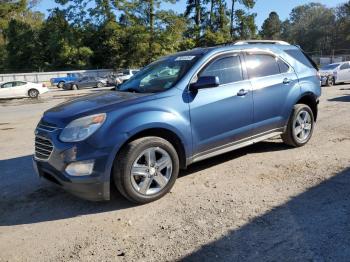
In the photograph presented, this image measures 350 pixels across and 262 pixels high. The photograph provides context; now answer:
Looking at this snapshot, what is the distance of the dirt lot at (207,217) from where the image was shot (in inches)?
140

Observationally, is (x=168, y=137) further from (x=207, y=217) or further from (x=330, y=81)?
(x=330, y=81)

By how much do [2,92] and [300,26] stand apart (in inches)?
4038

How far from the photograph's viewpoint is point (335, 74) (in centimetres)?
2120

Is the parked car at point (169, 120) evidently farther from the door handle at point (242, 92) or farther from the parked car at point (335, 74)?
the parked car at point (335, 74)

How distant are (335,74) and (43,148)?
64.7ft

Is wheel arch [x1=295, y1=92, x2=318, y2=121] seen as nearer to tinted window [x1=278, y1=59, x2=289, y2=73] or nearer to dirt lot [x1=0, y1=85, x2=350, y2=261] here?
tinted window [x1=278, y1=59, x2=289, y2=73]

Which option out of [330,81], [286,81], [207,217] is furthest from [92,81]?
[207,217]

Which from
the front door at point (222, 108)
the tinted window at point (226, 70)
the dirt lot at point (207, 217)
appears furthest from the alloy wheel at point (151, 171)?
the tinted window at point (226, 70)

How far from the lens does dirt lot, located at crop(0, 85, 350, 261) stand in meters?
3.55

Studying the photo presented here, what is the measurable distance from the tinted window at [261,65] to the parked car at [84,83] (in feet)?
114

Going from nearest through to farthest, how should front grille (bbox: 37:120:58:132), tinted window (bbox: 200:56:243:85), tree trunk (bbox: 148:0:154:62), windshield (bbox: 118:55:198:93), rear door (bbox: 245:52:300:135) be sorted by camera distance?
front grille (bbox: 37:120:58:132)
windshield (bbox: 118:55:198:93)
tinted window (bbox: 200:56:243:85)
rear door (bbox: 245:52:300:135)
tree trunk (bbox: 148:0:154:62)

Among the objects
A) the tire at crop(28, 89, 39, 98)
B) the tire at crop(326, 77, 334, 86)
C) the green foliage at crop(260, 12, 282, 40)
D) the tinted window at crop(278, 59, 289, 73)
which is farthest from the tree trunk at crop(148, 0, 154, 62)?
the green foliage at crop(260, 12, 282, 40)

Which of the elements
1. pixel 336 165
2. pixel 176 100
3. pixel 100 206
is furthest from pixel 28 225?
pixel 336 165

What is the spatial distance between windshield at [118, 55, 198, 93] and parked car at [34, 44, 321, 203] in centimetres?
2
